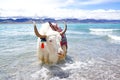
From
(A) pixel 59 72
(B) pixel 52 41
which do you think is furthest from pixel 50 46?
(A) pixel 59 72

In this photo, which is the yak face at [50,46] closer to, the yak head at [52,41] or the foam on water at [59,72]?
the yak head at [52,41]

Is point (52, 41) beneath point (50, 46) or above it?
above

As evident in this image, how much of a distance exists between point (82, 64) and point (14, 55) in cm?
481

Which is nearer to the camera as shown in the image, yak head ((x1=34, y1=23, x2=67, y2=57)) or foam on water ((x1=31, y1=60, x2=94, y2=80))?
foam on water ((x1=31, y1=60, x2=94, y2=80))

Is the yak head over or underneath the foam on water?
over

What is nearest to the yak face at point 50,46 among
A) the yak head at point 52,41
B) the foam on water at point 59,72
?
the yak head at point 52,41

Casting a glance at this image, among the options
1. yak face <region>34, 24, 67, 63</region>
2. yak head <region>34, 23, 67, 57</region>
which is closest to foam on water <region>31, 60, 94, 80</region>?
yak face <region>34, 24, 67, 63</region>

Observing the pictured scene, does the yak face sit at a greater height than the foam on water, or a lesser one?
greater

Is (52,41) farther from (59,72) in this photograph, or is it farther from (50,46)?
(59,72)

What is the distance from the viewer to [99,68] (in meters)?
11.1

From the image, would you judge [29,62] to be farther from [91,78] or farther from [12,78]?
[91,78]

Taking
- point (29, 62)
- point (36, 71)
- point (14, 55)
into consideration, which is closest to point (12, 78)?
point (36, 71)

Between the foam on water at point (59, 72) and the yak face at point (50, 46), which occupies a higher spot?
the yak face at point (50, 46)

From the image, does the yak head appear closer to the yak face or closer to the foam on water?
the yak face
